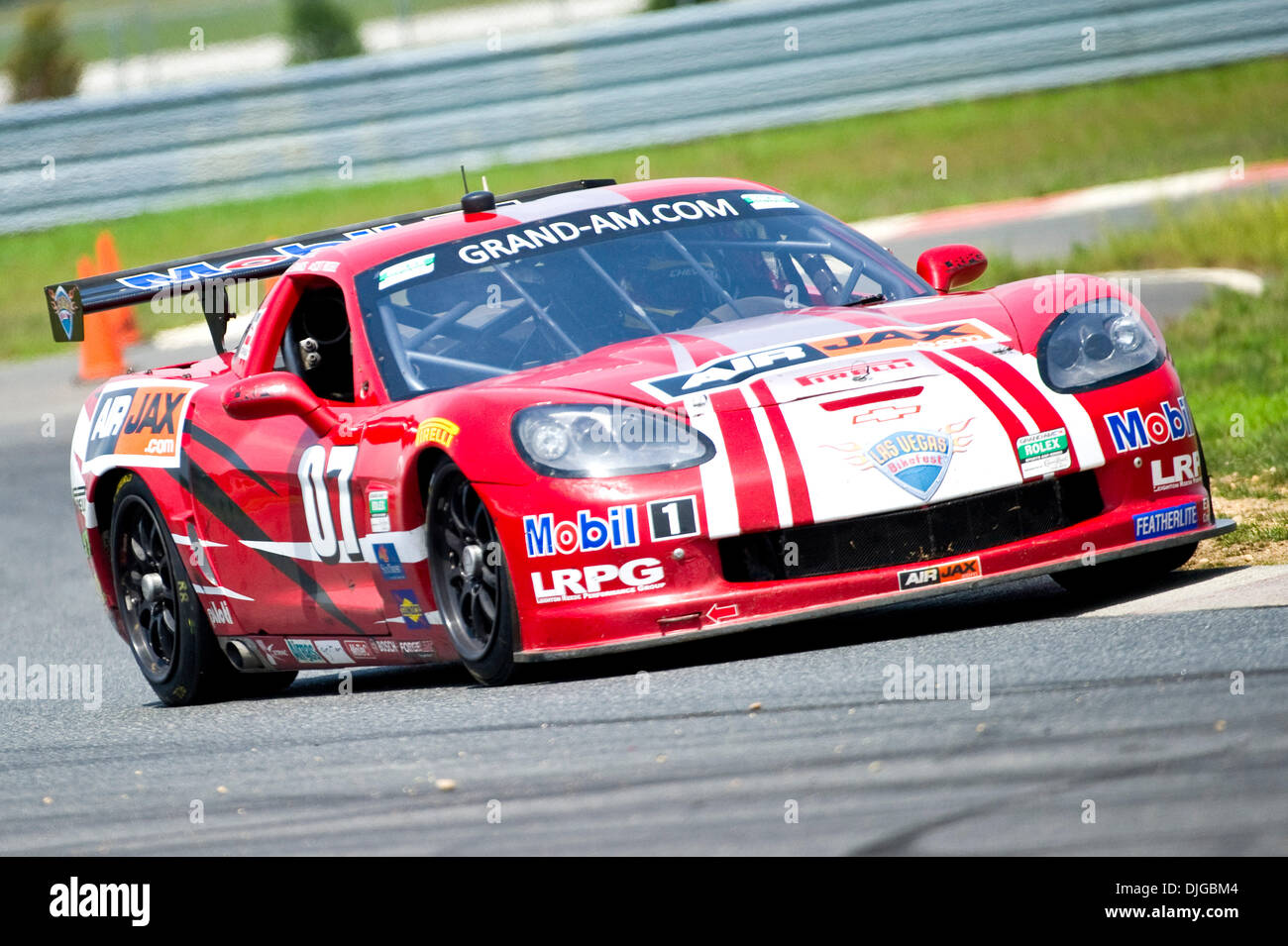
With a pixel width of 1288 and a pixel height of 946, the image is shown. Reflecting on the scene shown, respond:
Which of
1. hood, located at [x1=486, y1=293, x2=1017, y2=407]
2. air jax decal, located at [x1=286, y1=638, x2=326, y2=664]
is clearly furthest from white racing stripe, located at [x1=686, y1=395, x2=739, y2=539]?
air jax decal, located at [x1=286, y1=638, x2=326, y2=664]

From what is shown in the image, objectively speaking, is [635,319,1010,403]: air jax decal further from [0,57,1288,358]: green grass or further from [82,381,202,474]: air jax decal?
[0,57,1288,358]: green grass

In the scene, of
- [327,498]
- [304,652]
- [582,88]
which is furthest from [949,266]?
[582,88]

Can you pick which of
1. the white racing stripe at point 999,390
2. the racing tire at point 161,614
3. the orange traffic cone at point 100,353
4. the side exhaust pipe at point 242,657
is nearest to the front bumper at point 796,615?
the white racing stripe at point 999,390

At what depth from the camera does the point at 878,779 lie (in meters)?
4.22

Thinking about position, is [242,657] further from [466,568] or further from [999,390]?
[999,390]

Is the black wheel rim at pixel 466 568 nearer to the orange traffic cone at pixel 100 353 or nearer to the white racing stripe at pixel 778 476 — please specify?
the white racing stripe at pixel 778 476

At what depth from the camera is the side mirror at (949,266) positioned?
689 cm

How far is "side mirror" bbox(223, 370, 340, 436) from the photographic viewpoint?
6.39 m

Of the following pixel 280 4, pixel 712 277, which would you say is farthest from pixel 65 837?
pixel 280 4

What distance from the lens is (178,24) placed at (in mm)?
28875

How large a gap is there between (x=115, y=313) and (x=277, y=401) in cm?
1123

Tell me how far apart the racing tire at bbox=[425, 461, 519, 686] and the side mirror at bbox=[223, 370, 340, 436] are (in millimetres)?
637

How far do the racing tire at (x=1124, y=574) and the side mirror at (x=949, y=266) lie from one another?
1.04 meters
